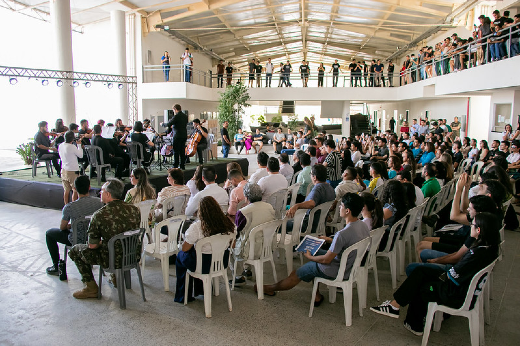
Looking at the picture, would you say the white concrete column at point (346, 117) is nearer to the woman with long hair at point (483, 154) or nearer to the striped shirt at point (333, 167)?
the woman with long hair at point (483, 154)

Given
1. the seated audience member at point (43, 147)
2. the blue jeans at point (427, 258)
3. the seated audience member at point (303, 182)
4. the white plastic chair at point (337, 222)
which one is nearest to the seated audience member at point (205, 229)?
the blue jeans at point (427, 258)

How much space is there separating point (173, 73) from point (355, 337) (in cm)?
1811

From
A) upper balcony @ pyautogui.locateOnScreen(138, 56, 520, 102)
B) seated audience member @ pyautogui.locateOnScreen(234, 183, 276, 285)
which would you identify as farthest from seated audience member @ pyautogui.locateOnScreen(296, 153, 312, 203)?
upper balcony @ pyautogui.locateOnScreen(138, 56, 520, 102)

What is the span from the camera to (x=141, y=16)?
16297mm

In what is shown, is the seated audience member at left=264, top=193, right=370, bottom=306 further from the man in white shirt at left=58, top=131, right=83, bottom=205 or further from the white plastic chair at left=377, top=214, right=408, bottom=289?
the man in white shirt at left=58, top=131, right=83, bottom=205

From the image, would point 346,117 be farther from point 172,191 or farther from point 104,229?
point 104,229

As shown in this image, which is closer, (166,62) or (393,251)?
(393,251)

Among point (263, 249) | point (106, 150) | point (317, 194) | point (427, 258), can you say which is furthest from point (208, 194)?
point (106, 150)

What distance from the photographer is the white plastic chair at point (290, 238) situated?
4.28 metres

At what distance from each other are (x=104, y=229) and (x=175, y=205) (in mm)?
1348

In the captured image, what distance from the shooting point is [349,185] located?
5.03 metres

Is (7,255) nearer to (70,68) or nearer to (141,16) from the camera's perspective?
(70,68)

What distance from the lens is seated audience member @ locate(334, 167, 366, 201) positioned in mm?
5016

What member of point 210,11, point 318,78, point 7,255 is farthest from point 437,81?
point 7,255
